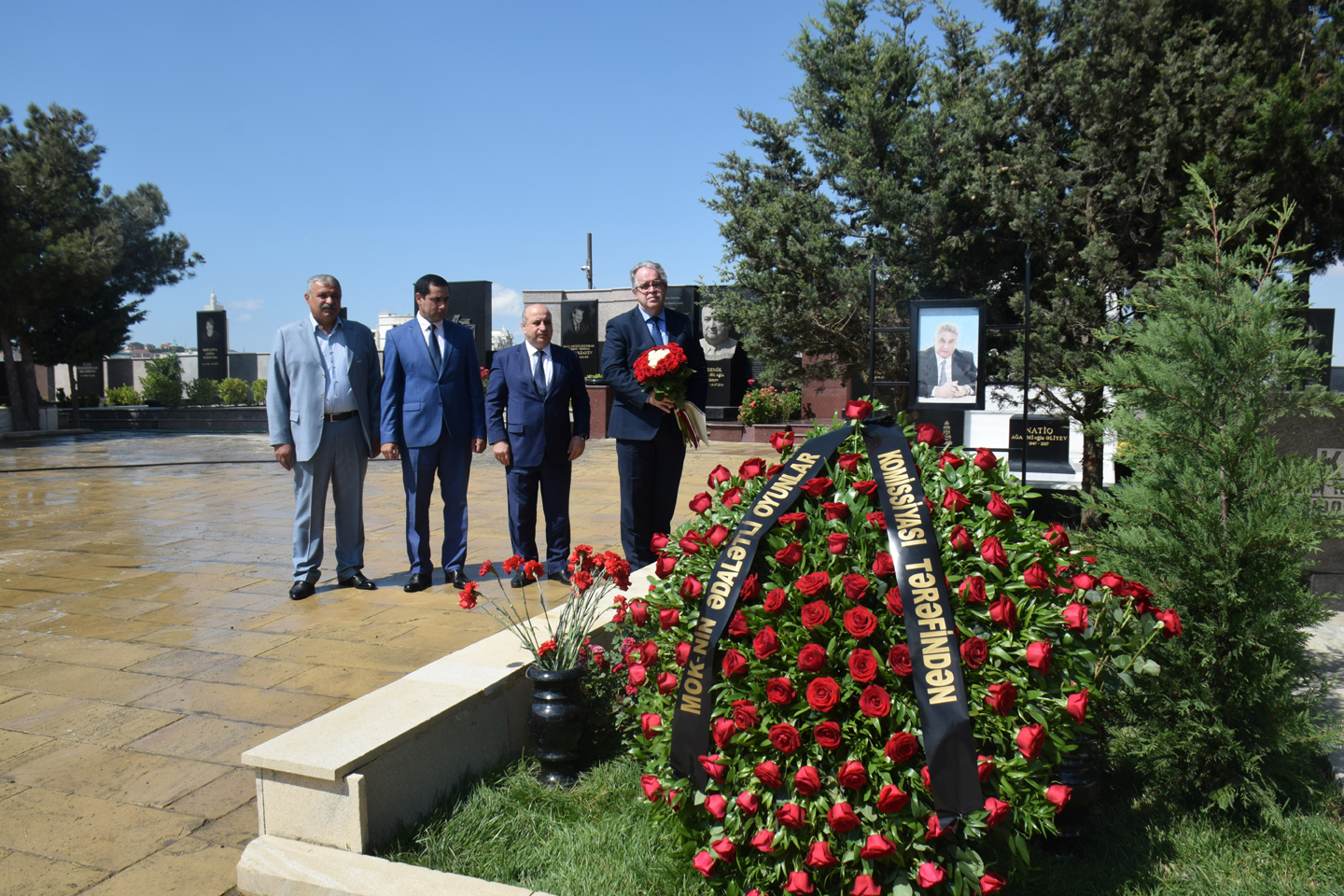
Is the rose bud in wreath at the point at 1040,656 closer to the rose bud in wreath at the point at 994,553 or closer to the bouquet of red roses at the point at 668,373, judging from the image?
the rose bud in wreath at the point at 994,553

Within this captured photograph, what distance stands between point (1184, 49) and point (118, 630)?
7.68 m

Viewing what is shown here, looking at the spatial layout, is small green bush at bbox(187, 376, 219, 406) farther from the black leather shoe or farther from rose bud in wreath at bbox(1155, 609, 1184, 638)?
rose bud in wreath at bbox(1155, 609, 1184, 638)

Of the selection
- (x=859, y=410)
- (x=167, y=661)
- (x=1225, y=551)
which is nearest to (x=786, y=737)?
(x=859, y=410)

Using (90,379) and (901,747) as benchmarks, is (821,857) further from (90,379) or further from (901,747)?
(90,379)

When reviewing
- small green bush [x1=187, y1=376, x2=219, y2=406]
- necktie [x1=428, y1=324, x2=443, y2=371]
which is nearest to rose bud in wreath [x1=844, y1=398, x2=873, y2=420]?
necktie [x1=428, y1=324, x2=443, y2=371]

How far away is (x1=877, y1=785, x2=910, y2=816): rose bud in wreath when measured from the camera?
1.86 metres

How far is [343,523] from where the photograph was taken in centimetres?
559

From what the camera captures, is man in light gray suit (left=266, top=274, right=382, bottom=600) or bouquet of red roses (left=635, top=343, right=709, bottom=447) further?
Answer: man in light gray suit (left=266, top=274, right=382, bottom=600)

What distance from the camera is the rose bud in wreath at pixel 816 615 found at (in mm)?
2025

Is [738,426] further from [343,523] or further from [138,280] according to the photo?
[138,280]

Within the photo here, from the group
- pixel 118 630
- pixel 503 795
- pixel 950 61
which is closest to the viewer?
pixel 503 795

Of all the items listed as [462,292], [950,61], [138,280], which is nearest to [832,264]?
[950,61]

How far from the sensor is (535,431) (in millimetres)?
5445

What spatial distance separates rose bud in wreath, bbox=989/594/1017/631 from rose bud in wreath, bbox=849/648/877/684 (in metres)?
0.29
